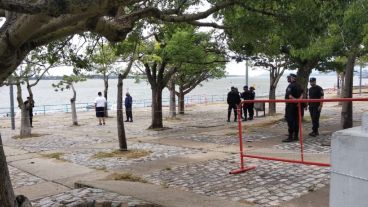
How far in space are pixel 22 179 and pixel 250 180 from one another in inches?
180

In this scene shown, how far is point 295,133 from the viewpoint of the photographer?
1220cm

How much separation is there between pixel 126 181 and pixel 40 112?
29616 millimetres

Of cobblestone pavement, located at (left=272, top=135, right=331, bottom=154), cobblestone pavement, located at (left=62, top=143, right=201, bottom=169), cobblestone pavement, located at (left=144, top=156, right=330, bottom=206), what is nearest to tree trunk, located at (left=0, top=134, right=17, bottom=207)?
cobblestone pavement, located at (left=144, top=156, right=330, bottom=206)

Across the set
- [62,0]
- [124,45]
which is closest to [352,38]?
[124,45]

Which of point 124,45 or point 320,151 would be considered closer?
point 320,151

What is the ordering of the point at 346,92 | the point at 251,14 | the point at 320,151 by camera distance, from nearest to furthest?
the point at 251,14
the point at 320,151
the point at 346,92

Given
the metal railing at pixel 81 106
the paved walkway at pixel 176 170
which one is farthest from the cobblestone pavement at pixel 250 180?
the metal railing at pixel 81 106

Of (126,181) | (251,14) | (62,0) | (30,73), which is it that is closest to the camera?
(62,0)

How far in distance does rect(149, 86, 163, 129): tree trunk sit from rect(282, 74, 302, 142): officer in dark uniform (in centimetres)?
673

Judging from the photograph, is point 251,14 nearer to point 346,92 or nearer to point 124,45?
point 124,45

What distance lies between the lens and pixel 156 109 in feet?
59.4

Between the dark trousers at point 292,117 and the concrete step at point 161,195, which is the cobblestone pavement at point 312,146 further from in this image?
the concrete step at point 161,195

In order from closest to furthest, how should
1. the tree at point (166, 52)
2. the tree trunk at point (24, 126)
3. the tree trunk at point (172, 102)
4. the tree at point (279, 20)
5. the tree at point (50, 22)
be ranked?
the tree at point (50, 22) < the tree at point (279, 20) < the tree at point (166, 52) < the tree trunk at point (24, 126) < the tree trunk at point (172, 102)

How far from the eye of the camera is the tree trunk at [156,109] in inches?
705
